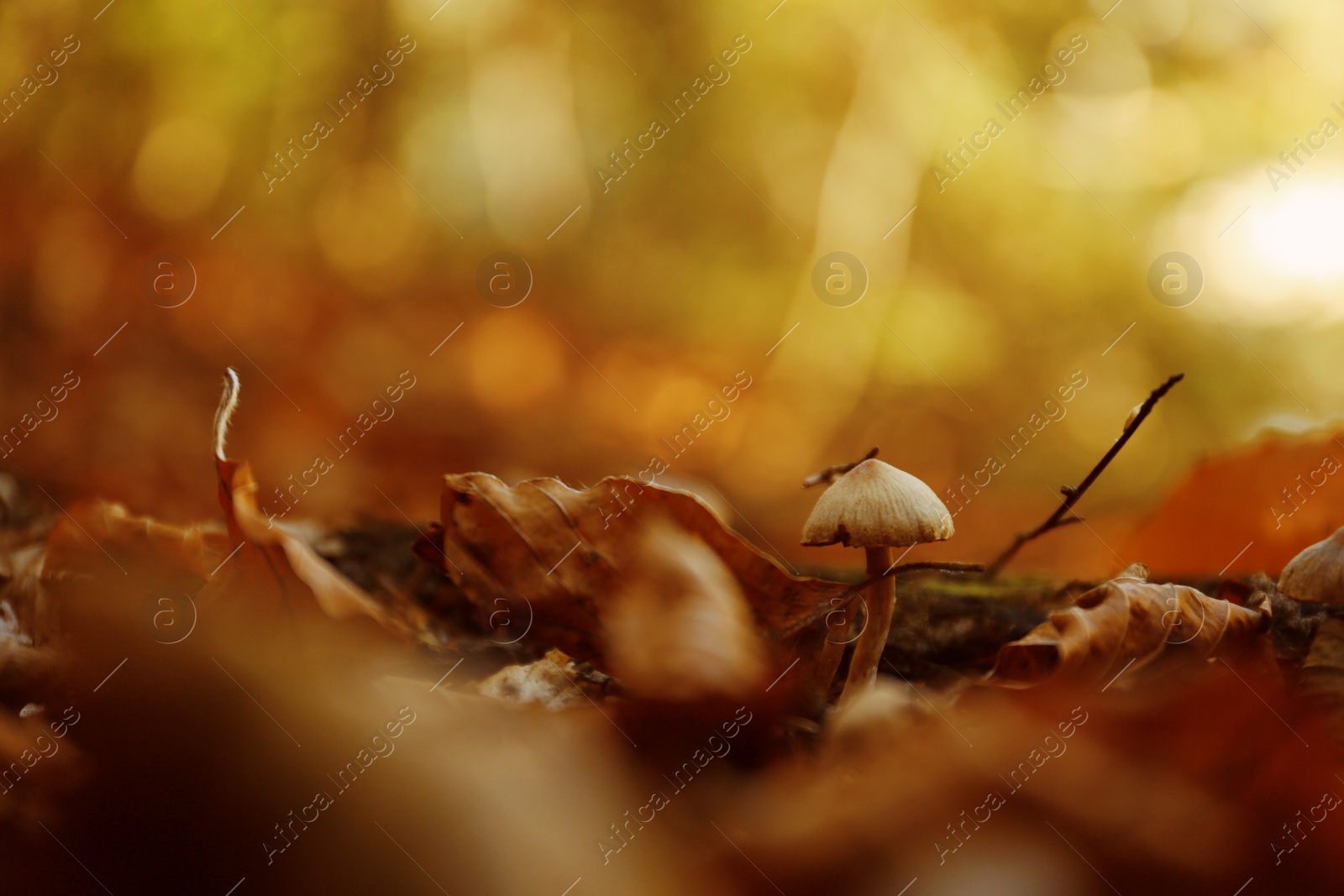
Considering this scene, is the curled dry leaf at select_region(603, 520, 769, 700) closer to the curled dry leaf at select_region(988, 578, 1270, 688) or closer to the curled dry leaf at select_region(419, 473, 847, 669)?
the curled dry leaf at select_region(419, 473, 847, 669)

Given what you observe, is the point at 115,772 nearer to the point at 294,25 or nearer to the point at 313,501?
the point at 313,501

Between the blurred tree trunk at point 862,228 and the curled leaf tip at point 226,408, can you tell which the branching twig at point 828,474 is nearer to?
the blurred tree trunk at point 862,228

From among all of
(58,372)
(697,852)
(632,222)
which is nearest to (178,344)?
(58,372)

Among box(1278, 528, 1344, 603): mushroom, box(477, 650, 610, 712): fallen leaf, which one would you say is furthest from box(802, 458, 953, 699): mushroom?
box(1278, 528, 1344, 603): mushroom

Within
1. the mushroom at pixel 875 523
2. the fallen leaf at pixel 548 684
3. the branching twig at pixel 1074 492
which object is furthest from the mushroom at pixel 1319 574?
the fallen leaf at pixel 548 684

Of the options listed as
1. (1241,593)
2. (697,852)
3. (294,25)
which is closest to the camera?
(697,852)

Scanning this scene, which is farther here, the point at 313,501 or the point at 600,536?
the point at 313,501
